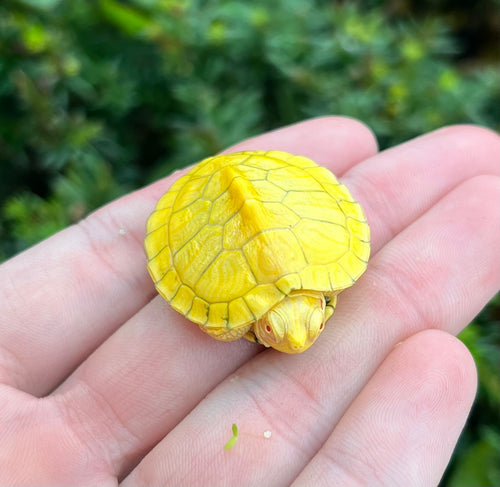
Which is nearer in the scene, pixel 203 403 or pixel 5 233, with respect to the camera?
pixel 203 403

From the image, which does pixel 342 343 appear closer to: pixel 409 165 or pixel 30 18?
pixel 409 165

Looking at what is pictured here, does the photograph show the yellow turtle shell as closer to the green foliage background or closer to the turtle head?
the turtle head

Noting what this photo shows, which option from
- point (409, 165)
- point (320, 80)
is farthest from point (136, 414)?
point (320, 80)

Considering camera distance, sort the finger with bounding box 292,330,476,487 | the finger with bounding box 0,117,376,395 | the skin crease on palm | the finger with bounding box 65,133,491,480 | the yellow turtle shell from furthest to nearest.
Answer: the finger with bounding box 0,117,376,395, the finger with bounding box 65,133,491,480, the yellow turtle shell, the skin crease on palm, the finger with bounding box 292,330,476,487

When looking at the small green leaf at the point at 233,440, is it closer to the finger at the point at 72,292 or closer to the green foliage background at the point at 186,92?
the finger at the point at 72,292

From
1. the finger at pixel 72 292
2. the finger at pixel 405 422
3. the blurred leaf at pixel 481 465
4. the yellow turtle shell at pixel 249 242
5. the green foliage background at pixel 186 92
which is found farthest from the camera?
the green foliage background at pixel 186 92

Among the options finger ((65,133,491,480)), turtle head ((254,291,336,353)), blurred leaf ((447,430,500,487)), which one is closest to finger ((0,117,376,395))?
finger ((65,133,491,480))

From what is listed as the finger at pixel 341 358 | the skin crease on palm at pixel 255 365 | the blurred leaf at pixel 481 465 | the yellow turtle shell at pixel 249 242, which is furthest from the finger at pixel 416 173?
the blurred leaf at pixel 481 465
